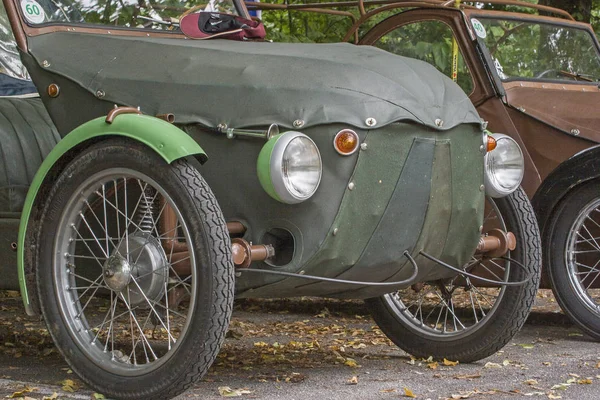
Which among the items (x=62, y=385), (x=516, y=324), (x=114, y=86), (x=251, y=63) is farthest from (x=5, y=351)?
(x=516, y=324)

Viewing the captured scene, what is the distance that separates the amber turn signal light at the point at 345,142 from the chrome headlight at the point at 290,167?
10cm

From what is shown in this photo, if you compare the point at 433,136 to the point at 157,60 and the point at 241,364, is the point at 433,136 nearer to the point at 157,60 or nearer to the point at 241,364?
the point at 157,60

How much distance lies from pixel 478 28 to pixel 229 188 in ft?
10.4

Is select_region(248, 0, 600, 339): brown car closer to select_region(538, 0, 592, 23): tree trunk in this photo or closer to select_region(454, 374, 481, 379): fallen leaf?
select_region(454, 374, 481, 379): fallen leaf

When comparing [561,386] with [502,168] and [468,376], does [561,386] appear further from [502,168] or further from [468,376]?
[502,168]

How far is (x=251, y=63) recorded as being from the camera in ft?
15.5

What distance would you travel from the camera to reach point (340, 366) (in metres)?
5.37

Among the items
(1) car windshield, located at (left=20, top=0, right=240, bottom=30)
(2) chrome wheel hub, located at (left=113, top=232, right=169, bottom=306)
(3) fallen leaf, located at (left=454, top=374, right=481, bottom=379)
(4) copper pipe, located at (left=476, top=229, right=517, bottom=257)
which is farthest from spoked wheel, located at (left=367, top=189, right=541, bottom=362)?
(1) car windshield, located at (left=20, top=0, right=240, bottom=30)

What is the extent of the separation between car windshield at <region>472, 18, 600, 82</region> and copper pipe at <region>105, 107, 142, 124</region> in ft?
10.7

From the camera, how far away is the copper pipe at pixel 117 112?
4410 mm

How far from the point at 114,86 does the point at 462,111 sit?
149cm

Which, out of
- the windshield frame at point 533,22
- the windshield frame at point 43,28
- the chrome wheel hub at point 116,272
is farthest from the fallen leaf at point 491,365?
the windshield frame at point 43,28

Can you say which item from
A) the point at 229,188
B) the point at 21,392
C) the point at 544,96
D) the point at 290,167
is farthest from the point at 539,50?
the point at 21,392

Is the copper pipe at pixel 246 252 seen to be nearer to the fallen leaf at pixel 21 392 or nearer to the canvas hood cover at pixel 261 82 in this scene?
the canvas hood cover at pixel 261 82
